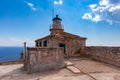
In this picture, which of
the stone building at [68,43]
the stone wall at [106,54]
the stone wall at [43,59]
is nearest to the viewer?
the stone wall at [43,59]

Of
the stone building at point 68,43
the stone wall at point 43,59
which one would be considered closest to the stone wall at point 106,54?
the stone building at point 68,43

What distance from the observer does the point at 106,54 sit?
1436 centimetres

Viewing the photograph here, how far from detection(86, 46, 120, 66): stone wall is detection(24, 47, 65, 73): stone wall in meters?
5.16

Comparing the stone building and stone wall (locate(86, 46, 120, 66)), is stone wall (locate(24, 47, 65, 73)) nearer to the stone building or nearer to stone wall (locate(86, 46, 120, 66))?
stone wall (locate(86, 46, 120, 66))

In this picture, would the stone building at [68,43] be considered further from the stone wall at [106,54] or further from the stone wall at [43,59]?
the stone wall at [43,59]

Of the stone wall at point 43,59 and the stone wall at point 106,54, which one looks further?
the stone wall at point 106,54

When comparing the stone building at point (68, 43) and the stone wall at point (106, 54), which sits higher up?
the stone building at point (68, 43)

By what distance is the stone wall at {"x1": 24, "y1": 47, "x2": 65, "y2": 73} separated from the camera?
991 centimetres

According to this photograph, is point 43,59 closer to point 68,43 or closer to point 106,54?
point 106,54

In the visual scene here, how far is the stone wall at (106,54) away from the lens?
41.2 feet

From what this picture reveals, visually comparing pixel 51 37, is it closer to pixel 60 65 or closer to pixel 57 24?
pixel 57 24

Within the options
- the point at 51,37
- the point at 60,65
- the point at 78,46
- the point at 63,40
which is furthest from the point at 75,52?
the point at 60,65

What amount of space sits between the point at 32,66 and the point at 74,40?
10.7 metres

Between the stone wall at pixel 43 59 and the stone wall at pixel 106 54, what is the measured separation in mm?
5158
